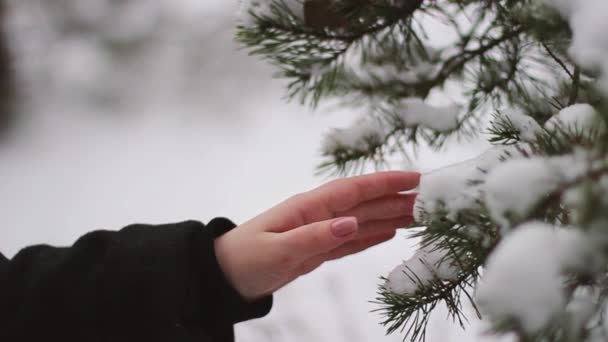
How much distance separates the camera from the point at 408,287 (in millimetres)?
375

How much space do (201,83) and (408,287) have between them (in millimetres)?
1852

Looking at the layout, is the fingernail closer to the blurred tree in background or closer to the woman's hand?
the woman's hand

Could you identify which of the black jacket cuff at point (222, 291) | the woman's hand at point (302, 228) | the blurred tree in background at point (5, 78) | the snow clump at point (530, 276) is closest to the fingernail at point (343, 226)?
the woman's hand at point (302, 228)

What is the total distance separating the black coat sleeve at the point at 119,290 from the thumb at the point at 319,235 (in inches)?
3.9

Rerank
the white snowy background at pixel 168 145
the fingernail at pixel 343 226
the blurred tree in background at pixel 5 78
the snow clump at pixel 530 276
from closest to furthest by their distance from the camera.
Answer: the snow clump at pixel 530 276 → the fingernail at pixel 343 226 → the white snowy background at pixel 168 145 → the blurred tree in background at pixel 5 78

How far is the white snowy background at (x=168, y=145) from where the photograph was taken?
4.09 ft

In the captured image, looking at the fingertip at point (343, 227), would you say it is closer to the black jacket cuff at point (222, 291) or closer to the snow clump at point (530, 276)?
the black jacket cuff at point (222, 291)

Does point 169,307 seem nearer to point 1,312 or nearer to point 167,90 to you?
point 1,312

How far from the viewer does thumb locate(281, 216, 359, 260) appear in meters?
0.43

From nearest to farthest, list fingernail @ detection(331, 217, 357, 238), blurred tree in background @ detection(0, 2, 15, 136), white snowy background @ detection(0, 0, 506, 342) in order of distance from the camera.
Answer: fingernail @ detection(331, 217, 357, 238)
white snowy background @ detection(0, 0, 506, 342)
blurred tree in background @ detection(0, 2, 15, 136)

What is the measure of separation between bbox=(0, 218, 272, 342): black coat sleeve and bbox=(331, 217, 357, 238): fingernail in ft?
0.45

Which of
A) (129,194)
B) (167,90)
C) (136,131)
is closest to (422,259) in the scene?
(129,194)

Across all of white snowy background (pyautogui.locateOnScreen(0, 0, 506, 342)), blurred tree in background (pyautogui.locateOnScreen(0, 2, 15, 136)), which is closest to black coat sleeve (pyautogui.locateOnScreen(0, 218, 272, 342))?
white snowy background (pyautogui.locateOnScreen(0, 0, 506, 342))

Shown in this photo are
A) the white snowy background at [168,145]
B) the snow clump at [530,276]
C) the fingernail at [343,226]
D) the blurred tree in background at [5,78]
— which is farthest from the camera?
the blurred tree in background at [5,78]
